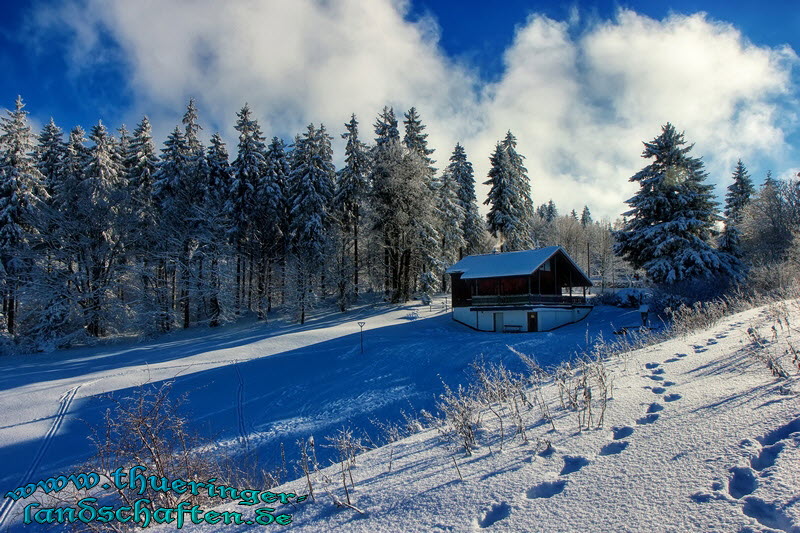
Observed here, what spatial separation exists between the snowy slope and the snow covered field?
4346 mm

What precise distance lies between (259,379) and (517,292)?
59.7 feet

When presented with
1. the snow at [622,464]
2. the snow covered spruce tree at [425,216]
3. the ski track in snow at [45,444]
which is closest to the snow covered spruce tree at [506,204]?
the snow covered spruce tree at [425,216]

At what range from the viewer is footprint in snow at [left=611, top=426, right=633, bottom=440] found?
3728mm

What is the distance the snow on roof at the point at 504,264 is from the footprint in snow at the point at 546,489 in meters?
24.2

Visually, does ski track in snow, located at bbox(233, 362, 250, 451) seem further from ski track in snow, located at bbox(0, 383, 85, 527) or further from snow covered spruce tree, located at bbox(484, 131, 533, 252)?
snow covered spruce tree, located at bbox(484, 131, 533, 252)

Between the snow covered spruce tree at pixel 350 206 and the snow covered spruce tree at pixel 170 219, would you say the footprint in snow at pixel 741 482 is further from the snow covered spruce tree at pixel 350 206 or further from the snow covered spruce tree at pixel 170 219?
the snow covered spruce tree at pixel 170 219

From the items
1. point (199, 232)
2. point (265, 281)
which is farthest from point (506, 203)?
point (199, 232)

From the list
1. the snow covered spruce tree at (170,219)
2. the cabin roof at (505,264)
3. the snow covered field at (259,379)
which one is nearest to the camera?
the snow covered field at (259,379)

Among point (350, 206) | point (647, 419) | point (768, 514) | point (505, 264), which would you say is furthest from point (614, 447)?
point (350, 206)

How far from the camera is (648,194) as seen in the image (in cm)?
2705

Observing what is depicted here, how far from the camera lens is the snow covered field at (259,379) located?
1220 cm

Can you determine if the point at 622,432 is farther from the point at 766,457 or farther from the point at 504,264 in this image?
the point at 504,264

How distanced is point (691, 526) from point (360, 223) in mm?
32726

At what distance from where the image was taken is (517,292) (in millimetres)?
27969
